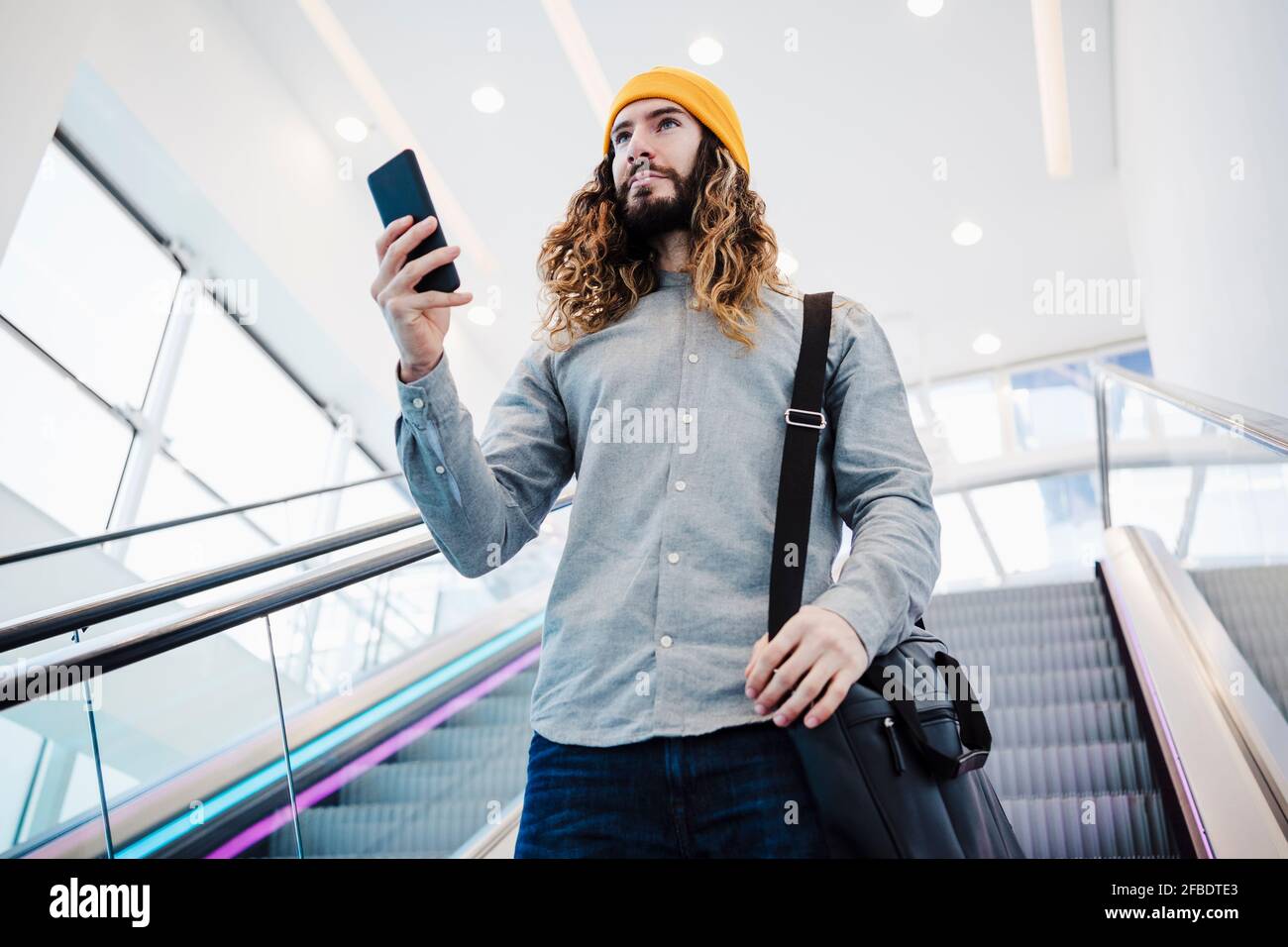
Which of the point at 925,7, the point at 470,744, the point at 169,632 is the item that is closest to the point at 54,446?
the point at 470,744

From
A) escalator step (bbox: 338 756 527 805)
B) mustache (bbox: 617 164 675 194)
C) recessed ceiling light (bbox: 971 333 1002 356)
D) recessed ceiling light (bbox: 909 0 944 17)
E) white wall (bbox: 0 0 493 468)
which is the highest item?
recessed ceiling light (bbox: 909 0 944 17)

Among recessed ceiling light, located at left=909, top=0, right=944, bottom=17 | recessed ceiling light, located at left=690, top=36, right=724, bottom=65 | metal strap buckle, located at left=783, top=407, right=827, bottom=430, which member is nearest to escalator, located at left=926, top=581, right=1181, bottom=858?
metal strap buckle, located at left=783, top=407, right=827, bottom=430

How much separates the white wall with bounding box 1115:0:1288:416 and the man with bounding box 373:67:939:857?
137 inches

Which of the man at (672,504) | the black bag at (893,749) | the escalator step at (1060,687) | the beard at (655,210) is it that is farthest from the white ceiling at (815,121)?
the black bag at (893,749)

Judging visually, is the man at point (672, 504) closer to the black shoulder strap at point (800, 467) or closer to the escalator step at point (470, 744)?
the black shoulder strap at point (800, 467)

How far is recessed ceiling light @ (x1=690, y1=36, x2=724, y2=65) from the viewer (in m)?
8.29

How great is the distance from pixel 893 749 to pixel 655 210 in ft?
3.45

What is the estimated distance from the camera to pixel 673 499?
4.76 feet

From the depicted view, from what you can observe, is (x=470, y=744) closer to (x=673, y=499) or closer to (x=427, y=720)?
(x=427, y=720)

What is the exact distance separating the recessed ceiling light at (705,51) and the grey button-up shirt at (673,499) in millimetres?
7389

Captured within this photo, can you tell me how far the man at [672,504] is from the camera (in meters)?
1.24

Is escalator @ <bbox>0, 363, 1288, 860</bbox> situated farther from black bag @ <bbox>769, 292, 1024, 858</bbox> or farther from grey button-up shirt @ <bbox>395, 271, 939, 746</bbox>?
black bag @ <bbox>769, 292, 1024, 858</bbox>

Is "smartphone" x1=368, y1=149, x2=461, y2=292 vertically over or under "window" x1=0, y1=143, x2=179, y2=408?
under
